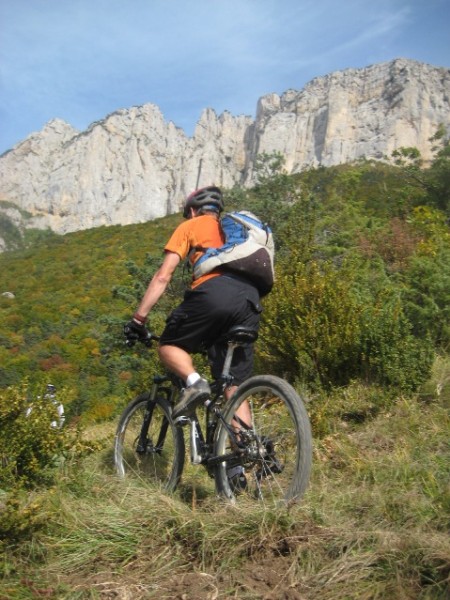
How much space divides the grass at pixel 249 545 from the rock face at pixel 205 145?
111693 mm

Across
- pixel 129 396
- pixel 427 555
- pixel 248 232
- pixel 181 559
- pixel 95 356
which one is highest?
pixel 248 232

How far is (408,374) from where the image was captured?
14.1 ft

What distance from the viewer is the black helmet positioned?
11.2 ft

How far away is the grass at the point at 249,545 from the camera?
75.8 inches

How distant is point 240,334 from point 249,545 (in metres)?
1.04

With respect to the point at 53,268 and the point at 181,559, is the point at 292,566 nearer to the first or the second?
the point at 181,559

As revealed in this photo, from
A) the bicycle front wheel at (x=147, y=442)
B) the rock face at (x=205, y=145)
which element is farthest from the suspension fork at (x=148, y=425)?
the rock face at (x=205, y=145)

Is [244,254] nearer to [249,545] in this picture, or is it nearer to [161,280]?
[161,280]

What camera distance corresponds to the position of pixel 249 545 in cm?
218

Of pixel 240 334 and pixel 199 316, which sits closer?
pixel 240 334

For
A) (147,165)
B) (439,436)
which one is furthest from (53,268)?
(147,165)

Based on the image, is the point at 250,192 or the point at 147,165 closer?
the point at 250,192

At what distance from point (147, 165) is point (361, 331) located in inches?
5252

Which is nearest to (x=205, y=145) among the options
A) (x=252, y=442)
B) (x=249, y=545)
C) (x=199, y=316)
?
(x=199, y=316)
